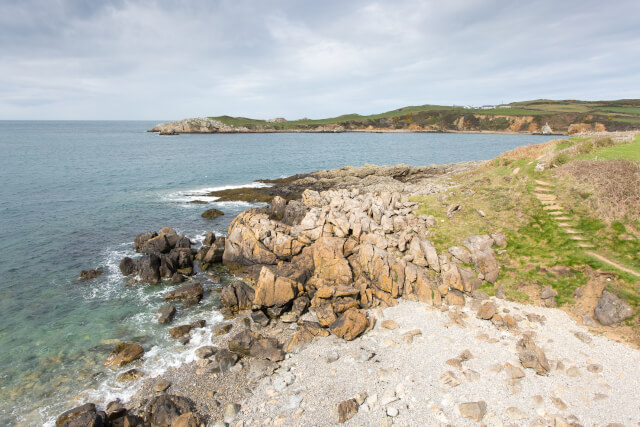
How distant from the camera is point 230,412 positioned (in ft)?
45.6

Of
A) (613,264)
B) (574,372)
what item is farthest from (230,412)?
(613,264)

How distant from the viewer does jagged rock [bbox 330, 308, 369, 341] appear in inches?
718

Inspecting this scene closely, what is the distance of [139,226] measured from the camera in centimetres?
3897

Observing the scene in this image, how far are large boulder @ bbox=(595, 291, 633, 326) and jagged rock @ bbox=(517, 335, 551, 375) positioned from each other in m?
4.69

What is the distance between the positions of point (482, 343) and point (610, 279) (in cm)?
885

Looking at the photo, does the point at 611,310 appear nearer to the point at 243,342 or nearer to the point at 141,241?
the point at 243,342

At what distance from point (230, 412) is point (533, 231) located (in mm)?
22991

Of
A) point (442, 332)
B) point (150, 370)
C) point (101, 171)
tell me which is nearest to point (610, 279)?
point (442, 332)

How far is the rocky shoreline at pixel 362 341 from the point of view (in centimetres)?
1347

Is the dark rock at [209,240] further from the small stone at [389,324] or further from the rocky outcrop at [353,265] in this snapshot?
the small stone at [389,324]

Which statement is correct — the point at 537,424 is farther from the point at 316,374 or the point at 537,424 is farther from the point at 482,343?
the point at 316,374

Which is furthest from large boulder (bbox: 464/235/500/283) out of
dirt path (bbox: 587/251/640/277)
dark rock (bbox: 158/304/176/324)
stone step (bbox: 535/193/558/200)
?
dark rock (bbox: 158/304/176/324)

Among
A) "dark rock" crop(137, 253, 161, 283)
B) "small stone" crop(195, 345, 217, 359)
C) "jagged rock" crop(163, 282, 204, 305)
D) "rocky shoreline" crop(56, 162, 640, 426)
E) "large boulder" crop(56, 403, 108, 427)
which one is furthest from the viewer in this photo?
"dark rock" crop(137, 253, 161, 283)

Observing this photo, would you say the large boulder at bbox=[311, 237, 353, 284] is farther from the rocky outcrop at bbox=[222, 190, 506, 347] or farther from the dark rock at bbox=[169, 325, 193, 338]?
the dark rock at bbox=[169, 325, 193, 338]
